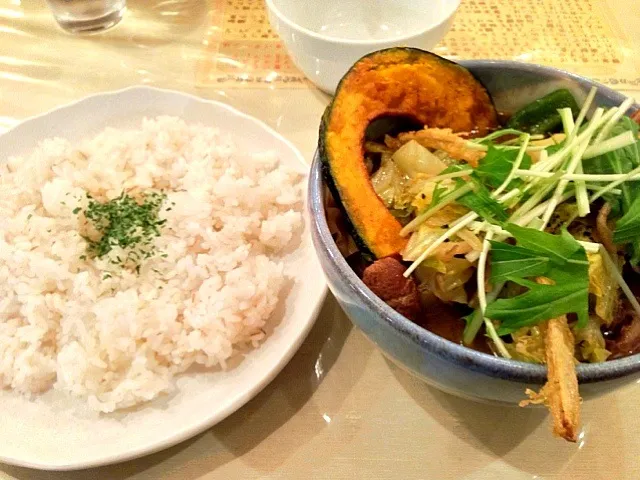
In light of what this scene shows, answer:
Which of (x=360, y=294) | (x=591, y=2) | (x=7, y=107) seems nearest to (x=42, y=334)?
(x=360, y=294)

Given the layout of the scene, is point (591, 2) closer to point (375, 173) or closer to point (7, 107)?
point (375, 173)

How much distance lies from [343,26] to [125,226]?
735 mm

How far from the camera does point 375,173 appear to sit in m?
0.82

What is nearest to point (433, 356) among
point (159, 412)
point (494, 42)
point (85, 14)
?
point (159, 412)

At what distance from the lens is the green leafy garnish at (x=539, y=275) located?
2.00ft

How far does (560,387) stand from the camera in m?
0.55

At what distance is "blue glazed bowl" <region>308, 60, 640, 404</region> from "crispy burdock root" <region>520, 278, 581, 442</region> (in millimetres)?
13

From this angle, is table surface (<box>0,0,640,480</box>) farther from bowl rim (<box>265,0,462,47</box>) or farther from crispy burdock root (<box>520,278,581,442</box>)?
bowl rim (<box>265,0,462,47</box>)

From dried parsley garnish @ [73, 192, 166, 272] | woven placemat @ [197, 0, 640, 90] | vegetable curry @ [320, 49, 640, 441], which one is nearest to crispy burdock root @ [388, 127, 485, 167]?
vegetable curry @ [320, 49, 640, 441]

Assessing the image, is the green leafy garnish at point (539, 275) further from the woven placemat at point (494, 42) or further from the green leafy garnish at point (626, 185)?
the woven placemat at point (494, 42)

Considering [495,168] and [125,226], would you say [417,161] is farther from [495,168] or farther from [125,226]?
[125,226]

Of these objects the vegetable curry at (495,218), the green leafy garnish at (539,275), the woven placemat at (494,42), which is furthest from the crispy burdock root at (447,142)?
the woven placemat at (494,42)

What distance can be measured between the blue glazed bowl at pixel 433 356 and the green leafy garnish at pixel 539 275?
0.20 ft

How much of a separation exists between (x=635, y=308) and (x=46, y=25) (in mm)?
1545
